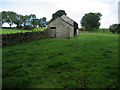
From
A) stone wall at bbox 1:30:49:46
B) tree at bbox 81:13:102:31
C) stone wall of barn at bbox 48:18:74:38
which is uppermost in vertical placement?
tree at bbox 81:13:102:31

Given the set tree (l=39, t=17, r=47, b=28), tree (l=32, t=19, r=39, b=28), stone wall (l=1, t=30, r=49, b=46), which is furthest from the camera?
tree (l=39, t=17, r=47, b=28)

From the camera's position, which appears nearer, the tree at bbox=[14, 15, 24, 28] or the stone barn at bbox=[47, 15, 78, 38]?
the stone barn at bbox=[47, 15, 78, 38]

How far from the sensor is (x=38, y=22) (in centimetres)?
11438

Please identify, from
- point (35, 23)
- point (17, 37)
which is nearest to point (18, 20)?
point (35, 23)

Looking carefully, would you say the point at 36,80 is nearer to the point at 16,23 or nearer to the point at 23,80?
the point at 23,80

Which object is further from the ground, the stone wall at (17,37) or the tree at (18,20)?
the tree at (18,20)

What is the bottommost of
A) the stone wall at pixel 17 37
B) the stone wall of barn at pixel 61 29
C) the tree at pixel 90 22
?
the stone wall at pixel 17 37

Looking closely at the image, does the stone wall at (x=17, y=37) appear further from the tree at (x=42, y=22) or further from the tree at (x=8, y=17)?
the tree at (x=42, y=22)

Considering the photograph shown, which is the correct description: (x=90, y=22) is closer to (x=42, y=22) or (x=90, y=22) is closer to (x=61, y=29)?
(x=42, y=22)

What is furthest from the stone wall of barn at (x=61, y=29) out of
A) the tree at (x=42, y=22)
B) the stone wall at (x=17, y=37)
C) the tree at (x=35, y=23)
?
the tree at (x=42, y=22)

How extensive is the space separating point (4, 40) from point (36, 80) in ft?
36.7

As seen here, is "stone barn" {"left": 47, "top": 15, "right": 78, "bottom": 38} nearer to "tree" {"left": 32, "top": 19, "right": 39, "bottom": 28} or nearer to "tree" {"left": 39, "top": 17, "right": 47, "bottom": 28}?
"tree" {"left": 32, "top": 19, "right": 39, "bottom": 28}

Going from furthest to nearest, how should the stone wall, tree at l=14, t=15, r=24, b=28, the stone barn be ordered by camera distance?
tree at l=14, t=15, r=24, b=28 → the stone barn → the stone wall

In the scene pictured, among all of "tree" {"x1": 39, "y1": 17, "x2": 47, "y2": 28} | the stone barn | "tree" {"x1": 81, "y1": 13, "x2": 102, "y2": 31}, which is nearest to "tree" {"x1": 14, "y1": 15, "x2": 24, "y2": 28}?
"tree" {"x1": 39, "y1": 17, "x2": 47, "y2": 28}
